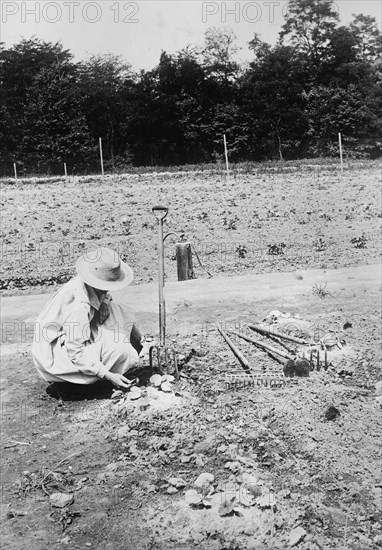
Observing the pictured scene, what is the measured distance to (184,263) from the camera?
10602 millimetres

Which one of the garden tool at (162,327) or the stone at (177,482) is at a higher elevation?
the garden tool at (162,327)

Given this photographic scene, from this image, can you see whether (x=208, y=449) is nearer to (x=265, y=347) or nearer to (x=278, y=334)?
(x=265, y=347)

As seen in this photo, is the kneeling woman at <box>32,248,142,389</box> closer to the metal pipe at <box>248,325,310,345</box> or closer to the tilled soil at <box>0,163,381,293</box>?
the metal pipe at <box>248,325,310,345</box>

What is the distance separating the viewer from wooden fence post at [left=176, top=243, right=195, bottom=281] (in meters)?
10.5

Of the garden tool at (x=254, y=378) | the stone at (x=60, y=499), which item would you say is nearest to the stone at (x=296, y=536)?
the stone at (x=60, y=499)

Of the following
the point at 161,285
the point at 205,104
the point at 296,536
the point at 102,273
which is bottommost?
the point at 296,536

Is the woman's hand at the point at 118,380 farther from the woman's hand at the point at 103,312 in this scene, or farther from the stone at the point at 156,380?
the woman's hand at the point at 103,312

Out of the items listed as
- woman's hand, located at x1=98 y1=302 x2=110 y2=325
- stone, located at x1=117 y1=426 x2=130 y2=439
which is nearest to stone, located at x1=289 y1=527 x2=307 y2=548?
stone, located at x1=117 y1=426 x2=130 y2=439

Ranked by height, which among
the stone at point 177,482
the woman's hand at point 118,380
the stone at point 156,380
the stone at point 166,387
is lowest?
the stone at point 177,482

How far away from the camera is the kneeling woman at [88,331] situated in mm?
5156

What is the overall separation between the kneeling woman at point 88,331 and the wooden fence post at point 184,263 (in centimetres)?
495

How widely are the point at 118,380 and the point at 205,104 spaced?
32869 mm

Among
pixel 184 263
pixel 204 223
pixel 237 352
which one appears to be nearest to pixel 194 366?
pixel 237 352

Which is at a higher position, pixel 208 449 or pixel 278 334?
pixel 278 334
